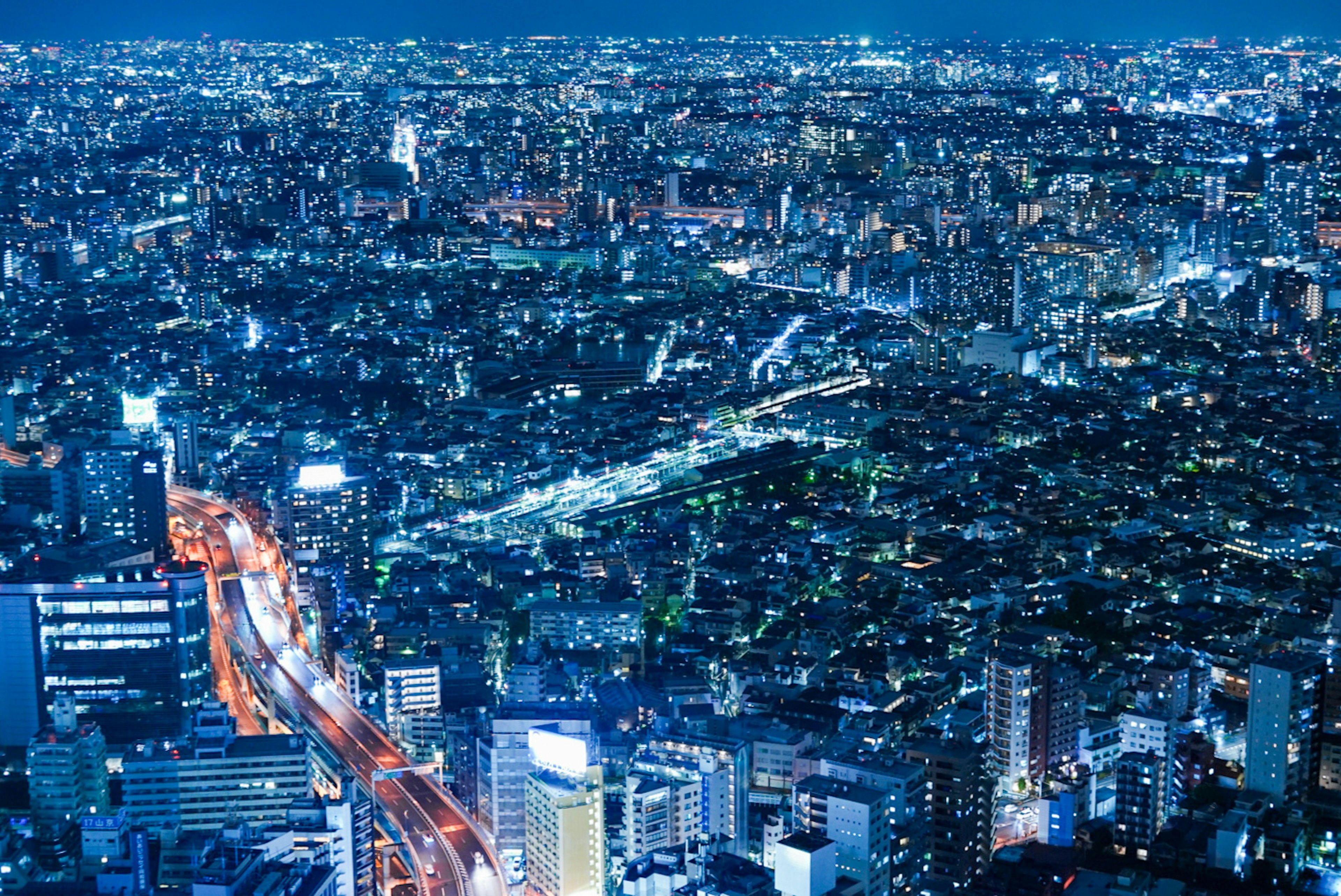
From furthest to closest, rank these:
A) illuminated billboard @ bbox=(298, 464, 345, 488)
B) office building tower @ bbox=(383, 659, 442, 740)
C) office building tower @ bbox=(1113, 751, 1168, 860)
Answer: illuminated billboard @ bbox=(298, 464, 345, 488), office building tower @ bbox=(383, 659, 442, 740), office building tower @ bbox=(1113, 751, 1168, 860)

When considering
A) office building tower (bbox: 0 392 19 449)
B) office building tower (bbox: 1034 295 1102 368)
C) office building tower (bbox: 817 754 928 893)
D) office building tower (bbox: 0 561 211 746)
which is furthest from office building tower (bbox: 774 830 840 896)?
office building tower (bbox: 1034 295 1102 368)

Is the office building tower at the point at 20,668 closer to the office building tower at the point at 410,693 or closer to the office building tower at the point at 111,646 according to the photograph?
the office building tower at the point at 111,646

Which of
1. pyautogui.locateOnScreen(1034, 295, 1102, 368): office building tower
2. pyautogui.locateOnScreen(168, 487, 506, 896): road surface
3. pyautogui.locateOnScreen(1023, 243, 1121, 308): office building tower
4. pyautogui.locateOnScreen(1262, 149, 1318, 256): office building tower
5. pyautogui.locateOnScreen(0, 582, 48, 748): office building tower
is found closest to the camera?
pyautogui.locateOnScreen(168, 487, 506, 896): road surface

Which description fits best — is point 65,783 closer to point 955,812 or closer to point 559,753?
point 559,753

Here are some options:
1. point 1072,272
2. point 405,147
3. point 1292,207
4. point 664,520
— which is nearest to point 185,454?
point 664,520

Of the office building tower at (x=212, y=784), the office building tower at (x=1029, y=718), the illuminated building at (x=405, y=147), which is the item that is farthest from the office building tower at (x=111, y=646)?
the illuminated building at (x=405, y=147)

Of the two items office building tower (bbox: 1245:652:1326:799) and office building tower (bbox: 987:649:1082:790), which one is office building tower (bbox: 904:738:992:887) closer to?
office building tower (bbox: 987:649:1082:790)

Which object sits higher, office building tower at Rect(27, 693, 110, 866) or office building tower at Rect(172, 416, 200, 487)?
office building tower at Rect(172, 416, 200, 487)
